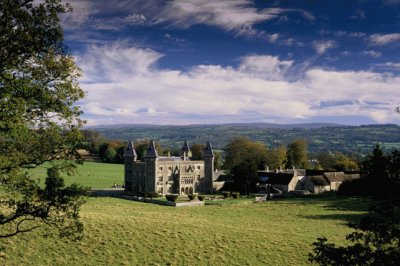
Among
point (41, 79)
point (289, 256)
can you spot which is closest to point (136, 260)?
point (289, 256)

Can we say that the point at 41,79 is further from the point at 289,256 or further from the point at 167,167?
the point at 167,167

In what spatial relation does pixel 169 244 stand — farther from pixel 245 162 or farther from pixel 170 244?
pixel 245 162

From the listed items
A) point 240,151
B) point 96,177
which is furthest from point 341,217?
point 96,177

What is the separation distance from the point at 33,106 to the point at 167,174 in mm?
61518

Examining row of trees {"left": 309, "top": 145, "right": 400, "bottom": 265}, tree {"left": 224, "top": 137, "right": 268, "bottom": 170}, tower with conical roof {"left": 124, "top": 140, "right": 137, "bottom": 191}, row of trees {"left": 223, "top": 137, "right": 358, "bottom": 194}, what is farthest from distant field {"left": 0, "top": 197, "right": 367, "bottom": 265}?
tree {"left": 224, "top": 137, "right": 268, "bottom": 170}

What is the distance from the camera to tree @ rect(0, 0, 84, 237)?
10367 mm

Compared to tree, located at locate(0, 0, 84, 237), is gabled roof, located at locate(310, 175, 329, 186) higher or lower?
lower

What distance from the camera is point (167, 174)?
72.1 metres

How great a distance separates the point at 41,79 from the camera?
37.5 feet

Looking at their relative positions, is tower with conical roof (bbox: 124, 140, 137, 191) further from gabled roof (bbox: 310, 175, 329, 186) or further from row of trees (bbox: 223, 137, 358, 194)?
gabled roof (bbox: 310, 175, 329, 186)

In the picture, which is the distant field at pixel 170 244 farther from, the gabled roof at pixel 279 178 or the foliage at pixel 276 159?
the foliage at pixel 276 159

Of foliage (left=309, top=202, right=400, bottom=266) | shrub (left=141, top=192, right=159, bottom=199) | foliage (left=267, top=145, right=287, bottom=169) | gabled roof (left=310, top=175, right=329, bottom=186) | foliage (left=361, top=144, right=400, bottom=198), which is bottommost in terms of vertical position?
shrub (left=141, top=192, right=159, bottom=199)

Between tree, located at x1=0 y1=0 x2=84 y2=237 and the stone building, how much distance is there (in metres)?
58.1

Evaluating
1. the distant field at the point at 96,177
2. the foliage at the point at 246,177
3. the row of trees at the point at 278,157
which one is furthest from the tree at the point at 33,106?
the row of trees at the point at 278,157
